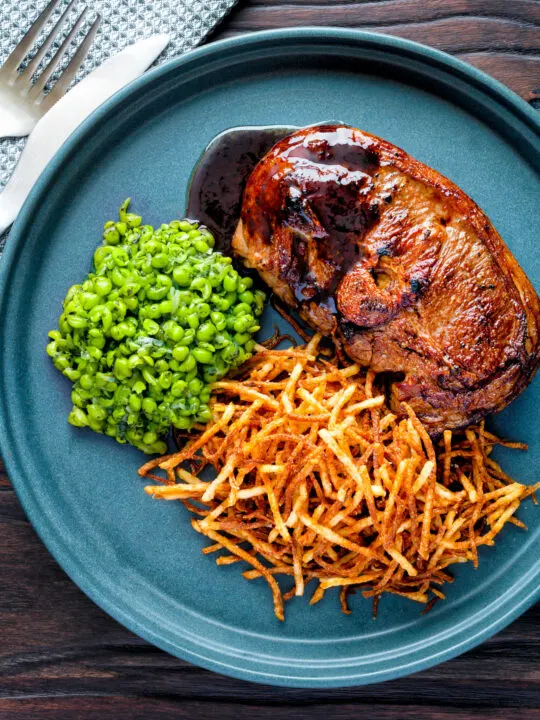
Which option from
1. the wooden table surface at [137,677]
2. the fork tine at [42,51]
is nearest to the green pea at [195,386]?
the wooden table surface at [137,677]

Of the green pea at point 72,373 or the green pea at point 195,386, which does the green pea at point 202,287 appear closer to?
the green pea at point 195,386

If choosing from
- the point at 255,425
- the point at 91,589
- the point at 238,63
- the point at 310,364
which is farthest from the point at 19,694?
the point at 238,63

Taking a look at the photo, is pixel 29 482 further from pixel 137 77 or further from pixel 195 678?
pixel 137 77

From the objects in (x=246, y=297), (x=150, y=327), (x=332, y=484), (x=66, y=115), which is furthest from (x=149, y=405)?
(x=66, y=115)

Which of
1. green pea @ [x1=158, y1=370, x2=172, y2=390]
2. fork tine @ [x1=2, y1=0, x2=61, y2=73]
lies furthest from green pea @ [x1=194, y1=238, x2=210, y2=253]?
fork tine @ [x1=2, y1=0, x2=61, y2=73]

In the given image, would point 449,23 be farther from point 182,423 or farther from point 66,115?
point 182,423

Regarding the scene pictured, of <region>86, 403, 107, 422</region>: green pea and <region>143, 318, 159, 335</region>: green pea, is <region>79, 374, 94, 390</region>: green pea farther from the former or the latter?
<region>143, 318, 159, 335</region>: green pea
